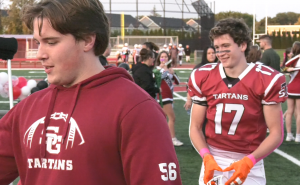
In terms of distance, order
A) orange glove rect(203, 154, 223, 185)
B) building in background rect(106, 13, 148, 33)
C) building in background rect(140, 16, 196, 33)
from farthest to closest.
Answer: building in background rect(140, 16, 196, 33), building in background rect(106, 13, 148, 33), orange glove rect(203, 154, 223, 185)

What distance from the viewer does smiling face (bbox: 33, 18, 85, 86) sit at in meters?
1.67

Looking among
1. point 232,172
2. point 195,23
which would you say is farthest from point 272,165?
point 195,23

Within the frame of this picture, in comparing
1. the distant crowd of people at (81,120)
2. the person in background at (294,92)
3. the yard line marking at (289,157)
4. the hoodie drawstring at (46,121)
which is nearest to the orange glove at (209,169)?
the distant crowd of people at (81,120)

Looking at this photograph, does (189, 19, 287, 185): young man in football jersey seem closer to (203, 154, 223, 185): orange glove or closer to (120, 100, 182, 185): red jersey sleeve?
(203, 154, 223, 185): orange glove

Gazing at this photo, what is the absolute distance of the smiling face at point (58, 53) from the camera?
1.67 metres

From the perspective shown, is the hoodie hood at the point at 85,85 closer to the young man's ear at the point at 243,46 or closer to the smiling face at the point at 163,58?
the young man's ear at the point at 243,46

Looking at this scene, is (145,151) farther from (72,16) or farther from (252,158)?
(252,158)

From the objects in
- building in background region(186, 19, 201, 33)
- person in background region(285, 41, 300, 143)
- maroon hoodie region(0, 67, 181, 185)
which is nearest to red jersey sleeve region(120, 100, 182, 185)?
maroon hoodie region(0, 67, 181, 185)

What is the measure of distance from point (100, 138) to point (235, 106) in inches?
79.0

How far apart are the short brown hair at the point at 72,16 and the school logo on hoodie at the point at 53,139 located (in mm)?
356

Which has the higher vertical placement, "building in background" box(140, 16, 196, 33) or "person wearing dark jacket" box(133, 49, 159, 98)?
"building in background" box(140, 16, 196, 33)

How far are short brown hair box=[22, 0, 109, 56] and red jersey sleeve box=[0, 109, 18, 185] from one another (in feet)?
1.56

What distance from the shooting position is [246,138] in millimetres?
3424

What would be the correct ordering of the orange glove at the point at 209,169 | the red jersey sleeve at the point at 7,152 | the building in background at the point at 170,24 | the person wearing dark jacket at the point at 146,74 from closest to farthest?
the red jersey sleeve at the point at 7,152, the orange glove at the point at 209,169, the person wearing dark jacket at the point at 146,74, the building in background at the point at 170,24
